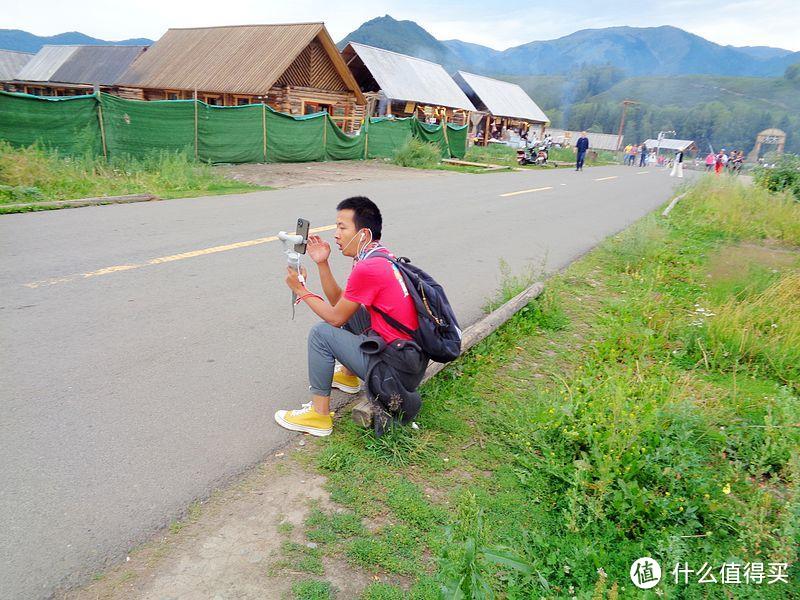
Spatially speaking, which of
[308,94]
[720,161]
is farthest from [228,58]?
[720,161]

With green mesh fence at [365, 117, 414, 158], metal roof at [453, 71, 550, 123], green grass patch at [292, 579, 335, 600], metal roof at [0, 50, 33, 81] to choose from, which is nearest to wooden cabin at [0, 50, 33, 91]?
metal roof at [0, 50, 33, 81]

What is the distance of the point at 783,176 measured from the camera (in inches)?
543

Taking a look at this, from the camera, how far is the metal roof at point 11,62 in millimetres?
48688

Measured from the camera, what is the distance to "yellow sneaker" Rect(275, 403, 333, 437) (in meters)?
3.47

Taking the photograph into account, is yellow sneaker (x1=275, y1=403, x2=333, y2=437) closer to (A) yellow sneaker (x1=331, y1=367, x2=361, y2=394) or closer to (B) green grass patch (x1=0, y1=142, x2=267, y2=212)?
(A) yellow sneaker (x1=331, y1=367, x2=361, y2=394)

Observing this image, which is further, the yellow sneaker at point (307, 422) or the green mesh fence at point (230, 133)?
the green mesh fence at point (230, 133)

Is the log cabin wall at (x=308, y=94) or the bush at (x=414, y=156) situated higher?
the log cabin wall at (x=308, y=94)

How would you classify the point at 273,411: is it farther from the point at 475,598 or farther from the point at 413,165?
Answer: the point at 413,165

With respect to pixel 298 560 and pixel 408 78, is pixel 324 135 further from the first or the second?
pixel 298 560

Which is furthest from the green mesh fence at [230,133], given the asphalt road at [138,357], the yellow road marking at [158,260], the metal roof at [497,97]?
the metal roof at [497,97]

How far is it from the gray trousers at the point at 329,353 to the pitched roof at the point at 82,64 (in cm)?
3871

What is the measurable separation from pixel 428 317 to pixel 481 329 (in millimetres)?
1577

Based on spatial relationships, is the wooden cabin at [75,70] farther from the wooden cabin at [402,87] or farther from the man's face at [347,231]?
the man's face at [347,231]

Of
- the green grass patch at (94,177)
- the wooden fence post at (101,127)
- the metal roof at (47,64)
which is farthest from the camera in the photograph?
the metal roof at (47,64)
